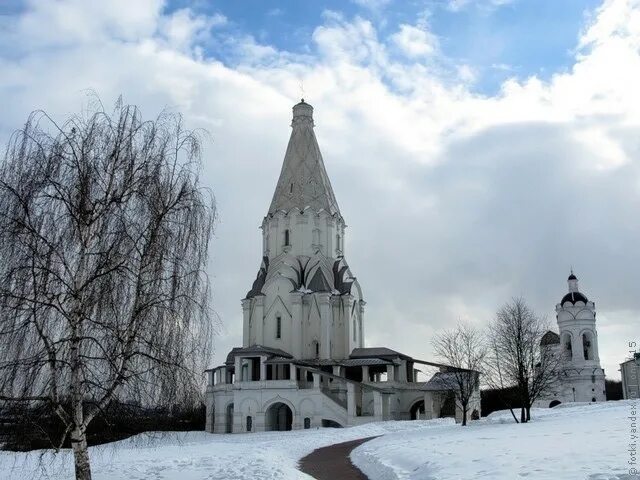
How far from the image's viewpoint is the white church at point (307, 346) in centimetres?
4700

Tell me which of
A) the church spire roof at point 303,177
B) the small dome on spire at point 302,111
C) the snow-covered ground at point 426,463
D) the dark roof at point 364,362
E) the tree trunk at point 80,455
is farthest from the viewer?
the small dome on spire at point 302,111

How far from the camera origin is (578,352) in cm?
6538

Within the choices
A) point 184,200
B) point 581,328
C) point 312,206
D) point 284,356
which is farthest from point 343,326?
point 184,200

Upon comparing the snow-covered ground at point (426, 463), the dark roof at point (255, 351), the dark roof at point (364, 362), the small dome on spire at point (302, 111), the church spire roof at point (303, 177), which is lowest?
the snow-covered ground at point (426, 463)

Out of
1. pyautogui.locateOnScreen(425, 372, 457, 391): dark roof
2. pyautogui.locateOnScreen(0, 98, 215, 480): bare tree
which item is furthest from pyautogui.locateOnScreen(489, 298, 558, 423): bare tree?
pyautogui.locateOnScreen(0, 98, 215, 480): bare tree

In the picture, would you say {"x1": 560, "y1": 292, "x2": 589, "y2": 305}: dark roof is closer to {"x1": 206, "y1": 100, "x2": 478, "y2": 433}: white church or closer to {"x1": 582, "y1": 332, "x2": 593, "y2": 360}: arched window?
{"x1": 582, "y1": 332, "x2": 593, "y2": 360}: arched window

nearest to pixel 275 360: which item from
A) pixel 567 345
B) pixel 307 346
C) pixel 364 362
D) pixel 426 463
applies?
pixel 307 346

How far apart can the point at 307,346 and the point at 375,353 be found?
583cm

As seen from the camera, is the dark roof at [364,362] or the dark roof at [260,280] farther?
the dark roof at [260,280]

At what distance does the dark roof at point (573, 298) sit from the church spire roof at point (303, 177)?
87.3ft

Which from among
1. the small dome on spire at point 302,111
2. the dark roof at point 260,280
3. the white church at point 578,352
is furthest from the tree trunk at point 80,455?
the white church at point 578,352

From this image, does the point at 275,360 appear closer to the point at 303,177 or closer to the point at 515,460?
the point at 303,177

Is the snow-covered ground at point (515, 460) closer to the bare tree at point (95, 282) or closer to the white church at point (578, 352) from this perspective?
the bare tree at point (95, 282)

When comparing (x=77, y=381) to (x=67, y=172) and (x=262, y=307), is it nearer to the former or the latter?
(x=67, y=172)
